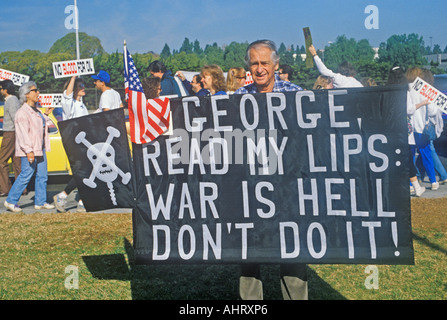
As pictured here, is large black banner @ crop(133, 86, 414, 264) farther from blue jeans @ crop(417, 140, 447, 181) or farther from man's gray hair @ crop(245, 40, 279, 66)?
blue jeans @ crop(417, 140, 447, 181)

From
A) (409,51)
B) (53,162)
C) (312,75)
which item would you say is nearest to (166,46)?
(409,51)

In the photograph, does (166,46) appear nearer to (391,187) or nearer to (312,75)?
(312,75)

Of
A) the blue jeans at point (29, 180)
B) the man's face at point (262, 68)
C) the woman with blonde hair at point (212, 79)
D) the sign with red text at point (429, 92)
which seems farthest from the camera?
the blue jeans at point (29, 180)

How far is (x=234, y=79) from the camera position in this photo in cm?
884

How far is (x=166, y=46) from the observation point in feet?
570

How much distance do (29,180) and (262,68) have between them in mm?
6241

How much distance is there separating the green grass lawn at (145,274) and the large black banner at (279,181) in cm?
122

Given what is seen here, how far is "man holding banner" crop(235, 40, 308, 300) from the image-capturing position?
3.97 metres

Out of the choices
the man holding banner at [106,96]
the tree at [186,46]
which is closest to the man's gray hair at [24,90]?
the man holding banner at [106,96]

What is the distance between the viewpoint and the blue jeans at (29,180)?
912 centimetres

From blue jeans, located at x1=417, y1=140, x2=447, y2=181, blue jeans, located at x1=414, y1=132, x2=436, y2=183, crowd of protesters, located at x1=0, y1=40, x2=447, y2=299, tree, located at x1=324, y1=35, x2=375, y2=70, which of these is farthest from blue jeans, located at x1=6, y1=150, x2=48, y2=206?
tree, located at x1=324, y1=35, x2=375, y2=70

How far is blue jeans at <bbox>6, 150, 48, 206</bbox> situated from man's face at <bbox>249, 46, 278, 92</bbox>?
6.03 meters

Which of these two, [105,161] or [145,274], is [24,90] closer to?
[145,274]

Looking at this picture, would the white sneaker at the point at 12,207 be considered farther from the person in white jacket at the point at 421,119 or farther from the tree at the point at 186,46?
the tree at the point at 186,46
